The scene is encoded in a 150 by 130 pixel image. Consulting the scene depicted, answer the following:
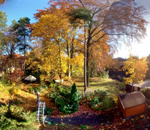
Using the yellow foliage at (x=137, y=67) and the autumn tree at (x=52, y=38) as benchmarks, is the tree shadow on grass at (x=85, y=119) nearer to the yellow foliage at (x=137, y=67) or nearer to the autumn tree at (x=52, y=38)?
the yellow foliage at (x=137, y=67)

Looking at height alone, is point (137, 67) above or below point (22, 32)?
below

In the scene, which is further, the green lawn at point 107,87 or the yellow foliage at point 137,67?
the green lawn at point 107,87

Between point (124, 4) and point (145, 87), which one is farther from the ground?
point (124, 4)

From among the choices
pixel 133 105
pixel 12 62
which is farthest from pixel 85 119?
pixel 12 62

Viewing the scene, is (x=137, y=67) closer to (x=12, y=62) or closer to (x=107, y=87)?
(x=107, y=87)

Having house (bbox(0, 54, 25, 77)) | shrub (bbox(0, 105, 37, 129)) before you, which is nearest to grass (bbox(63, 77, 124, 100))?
shrub (bbox(0, 105, 37, 129))

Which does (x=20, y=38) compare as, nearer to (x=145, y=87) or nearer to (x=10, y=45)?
(x=10, y=45)

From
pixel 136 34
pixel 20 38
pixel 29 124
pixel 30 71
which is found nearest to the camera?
pixel 29 124

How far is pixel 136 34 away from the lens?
3969 mm

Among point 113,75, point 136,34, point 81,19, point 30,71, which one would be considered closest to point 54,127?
point 136,34

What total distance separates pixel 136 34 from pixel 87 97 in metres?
4.18

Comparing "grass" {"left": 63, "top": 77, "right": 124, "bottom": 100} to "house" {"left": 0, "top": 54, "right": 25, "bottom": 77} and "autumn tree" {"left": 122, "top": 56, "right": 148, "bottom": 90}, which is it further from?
"house" {"left": 0, "top": 54, "right": 25, "bottom": 77}

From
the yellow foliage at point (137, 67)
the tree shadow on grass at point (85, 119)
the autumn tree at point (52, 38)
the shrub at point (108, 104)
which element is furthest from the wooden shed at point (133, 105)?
the autumn tree at point (52, 38)

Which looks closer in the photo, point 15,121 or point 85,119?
point 15,121
